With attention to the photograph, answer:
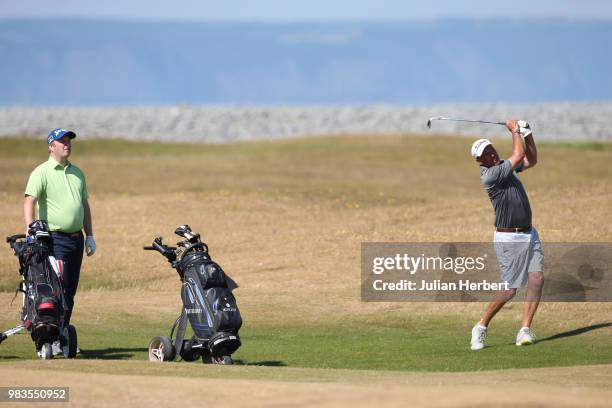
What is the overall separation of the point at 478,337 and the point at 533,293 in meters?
0.90

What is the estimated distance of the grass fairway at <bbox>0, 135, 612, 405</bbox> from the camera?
13.0 metres

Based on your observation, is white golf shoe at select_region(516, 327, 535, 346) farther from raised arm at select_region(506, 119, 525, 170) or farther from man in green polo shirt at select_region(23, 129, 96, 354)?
man in green polo shirt at select_region(23, 129, 96, 354)

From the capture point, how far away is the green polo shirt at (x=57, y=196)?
15.4m

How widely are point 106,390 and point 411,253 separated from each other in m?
13.4

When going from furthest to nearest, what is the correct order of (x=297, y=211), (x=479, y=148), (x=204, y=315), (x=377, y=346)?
(x=297, y=211) < (x=377, y=346) < (x=479, y=148) < (x=204, y=315)

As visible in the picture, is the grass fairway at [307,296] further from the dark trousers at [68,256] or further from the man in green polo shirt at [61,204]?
the man in green polo shirt at [61,204]

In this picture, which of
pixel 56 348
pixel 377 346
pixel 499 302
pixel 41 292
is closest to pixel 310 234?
pixel 377 346

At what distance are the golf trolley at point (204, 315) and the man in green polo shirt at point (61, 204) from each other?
1.31m

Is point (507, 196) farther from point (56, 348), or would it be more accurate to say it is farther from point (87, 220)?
point (56, 348)

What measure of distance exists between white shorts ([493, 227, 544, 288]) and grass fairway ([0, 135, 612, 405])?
954 millimetres

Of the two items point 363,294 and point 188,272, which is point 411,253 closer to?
point 363,294

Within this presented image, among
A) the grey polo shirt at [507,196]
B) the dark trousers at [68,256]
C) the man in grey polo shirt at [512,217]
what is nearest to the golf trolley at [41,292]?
the dark trousers at [68,256]

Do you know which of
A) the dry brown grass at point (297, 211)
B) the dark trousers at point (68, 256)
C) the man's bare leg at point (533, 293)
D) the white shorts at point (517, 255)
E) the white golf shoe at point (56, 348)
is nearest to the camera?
the white golf shoe at point (56, 348)

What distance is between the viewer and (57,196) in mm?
15469
